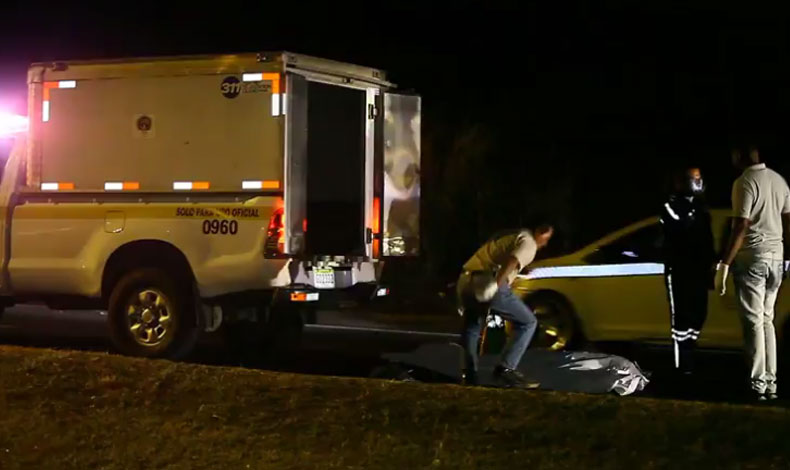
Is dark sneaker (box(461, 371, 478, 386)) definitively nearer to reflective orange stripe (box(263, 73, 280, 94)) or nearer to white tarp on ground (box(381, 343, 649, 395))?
white tarp on ground (box(381, 343, 649, 395))

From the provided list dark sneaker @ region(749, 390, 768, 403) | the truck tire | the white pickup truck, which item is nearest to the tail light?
the white pickup truck

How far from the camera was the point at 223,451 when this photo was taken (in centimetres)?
634

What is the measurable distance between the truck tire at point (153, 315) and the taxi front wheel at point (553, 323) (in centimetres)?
373

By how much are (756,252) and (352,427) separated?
3.19 meters

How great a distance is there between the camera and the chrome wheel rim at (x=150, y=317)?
33.9ft

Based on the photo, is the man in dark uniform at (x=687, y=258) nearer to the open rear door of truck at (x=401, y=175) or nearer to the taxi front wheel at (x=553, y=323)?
the taxi front wheel at (x=553, y=323)

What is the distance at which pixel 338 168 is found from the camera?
36.2ft

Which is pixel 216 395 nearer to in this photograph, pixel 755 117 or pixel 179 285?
pixel 179 285

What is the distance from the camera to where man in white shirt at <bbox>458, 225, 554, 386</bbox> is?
8578mm

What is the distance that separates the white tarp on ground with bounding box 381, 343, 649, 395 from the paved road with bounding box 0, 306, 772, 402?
218mm

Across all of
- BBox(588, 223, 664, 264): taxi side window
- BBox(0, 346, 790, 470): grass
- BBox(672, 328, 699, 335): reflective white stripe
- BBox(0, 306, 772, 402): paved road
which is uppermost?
BBox(588, 223, 664, 264): taxi side window

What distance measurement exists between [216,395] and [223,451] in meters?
1.04

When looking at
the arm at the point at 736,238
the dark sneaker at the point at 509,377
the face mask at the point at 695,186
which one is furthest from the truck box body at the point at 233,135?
the arm at the point at 736,238

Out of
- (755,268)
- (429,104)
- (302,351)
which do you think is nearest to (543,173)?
(429,104)
